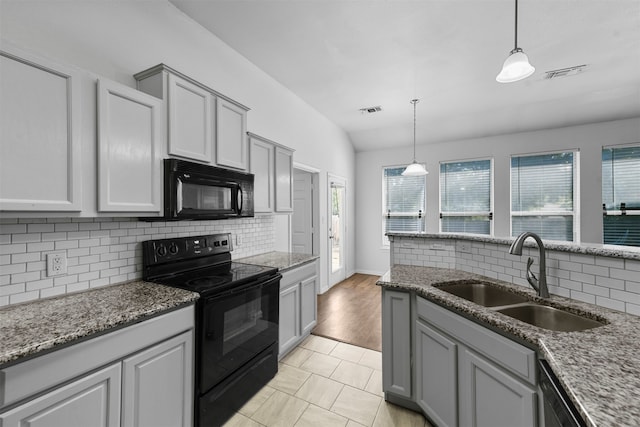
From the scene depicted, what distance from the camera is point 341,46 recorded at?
271 cm

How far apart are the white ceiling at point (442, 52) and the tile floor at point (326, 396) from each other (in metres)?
3.03

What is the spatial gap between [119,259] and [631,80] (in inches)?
228

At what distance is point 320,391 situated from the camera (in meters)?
2.11

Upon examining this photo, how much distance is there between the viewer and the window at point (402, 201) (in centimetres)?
556

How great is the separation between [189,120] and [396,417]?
249 cm

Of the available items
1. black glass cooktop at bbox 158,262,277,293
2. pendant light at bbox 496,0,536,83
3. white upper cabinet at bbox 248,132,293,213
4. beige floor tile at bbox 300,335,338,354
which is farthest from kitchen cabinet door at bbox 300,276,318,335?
pendant light at bbox 496,0,536,83

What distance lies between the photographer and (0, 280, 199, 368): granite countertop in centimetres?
101

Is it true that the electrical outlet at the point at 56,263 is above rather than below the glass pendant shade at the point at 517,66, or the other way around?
below

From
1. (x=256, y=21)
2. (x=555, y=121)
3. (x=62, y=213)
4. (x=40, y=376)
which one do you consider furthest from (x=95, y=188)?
(x=555, y=121)

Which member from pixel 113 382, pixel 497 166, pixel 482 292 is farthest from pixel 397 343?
pixel 497 166

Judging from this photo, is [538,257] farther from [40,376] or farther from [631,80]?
[631,80]

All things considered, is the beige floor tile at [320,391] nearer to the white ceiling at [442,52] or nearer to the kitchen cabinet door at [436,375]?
the kitchen cabinet door at [436,375]

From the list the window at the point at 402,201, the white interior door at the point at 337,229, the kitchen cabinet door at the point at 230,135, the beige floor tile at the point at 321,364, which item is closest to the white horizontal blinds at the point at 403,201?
the window at the point at 402,201

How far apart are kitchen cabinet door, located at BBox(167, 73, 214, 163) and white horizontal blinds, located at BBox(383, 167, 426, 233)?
443cm
